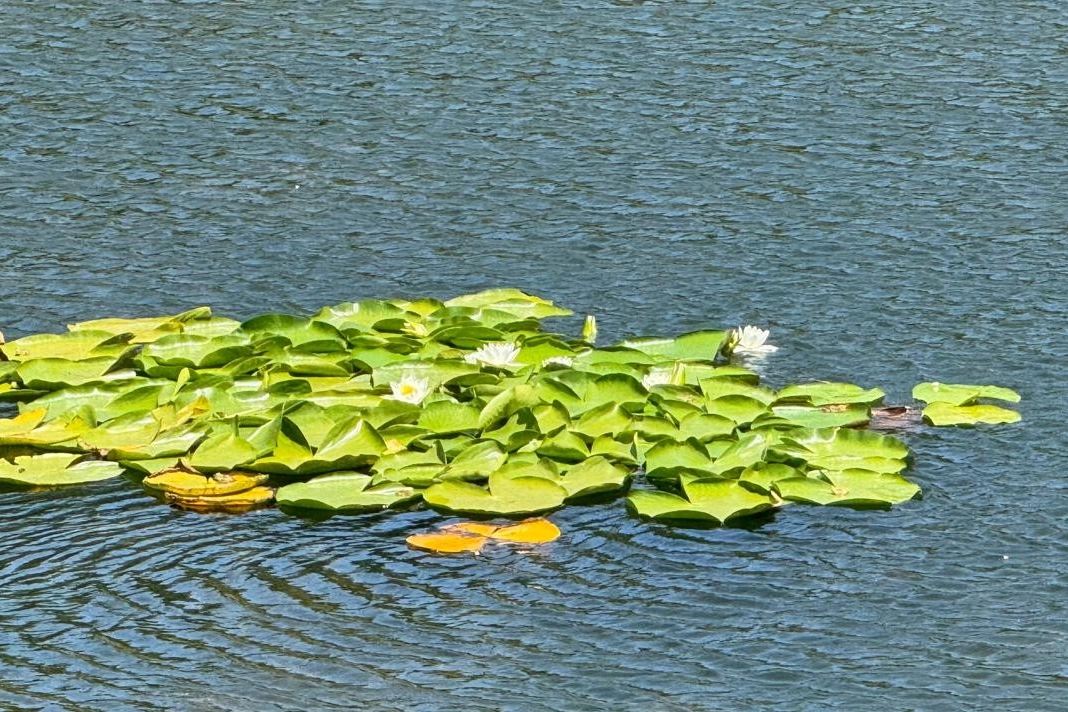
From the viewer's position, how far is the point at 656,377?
583cm

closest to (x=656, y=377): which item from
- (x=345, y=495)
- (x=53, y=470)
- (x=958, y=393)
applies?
(x=958, y=393)

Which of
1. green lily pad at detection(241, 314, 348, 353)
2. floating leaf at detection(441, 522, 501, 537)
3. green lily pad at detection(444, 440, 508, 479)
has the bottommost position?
floating leaf at detection(441, 522, 501, 537)

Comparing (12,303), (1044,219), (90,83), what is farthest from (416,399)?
(90,83)

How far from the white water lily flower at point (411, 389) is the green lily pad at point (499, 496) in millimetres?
605

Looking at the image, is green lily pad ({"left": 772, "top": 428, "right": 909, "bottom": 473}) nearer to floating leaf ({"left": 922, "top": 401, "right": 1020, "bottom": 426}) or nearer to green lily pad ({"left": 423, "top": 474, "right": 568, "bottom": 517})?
floating leaf ({"left": 922, "top": 401, "right": 1020, "bottom": 426})

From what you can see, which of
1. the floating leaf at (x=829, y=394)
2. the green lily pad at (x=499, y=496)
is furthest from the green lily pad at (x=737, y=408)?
the green lily pad at (x=499, y=496)

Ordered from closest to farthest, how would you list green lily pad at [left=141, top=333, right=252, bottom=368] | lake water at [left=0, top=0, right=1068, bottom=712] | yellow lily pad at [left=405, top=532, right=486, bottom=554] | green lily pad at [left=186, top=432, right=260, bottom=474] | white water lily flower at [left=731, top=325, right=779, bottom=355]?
1. lake water at [left=0, top=0, right=1068, bottom=712]
2. yellow lily pad at [left=405, top=532, right=486, bottom=554]
3. green lily pad at [left=186, top=432, right=260, bottom=474]
4. green lily pad at [left=141, top=333, right=252, bottom=368]
5. white water lily flower at [left=731, top=325, right=779, bottom=355]

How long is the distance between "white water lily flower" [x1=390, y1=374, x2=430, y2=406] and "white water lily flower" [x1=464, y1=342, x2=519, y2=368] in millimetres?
243

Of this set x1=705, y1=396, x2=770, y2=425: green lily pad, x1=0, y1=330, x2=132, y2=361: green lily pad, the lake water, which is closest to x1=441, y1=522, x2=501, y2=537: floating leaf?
the lake water

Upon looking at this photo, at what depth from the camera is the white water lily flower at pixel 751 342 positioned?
6094mm

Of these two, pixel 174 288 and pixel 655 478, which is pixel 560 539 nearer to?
pixel 655 478

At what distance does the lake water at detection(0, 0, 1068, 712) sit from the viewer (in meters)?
4.21

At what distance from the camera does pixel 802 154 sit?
8.20 meters

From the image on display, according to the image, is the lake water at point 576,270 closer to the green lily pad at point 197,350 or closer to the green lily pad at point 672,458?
the green lily pad at point 672,458
